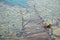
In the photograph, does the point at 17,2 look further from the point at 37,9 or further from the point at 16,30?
the point at 16,30

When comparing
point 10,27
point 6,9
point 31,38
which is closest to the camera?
point 31,38

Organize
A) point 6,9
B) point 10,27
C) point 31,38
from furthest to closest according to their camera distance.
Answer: point 6,9 < point 10,27 < point 31,38

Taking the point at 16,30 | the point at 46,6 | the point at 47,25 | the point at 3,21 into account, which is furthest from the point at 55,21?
the point at 3,21

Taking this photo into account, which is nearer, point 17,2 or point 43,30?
point 43,30

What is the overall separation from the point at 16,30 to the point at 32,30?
0.20 metres

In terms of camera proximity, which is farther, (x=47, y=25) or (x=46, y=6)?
(x=46, y=6)

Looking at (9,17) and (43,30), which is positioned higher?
(9,17)

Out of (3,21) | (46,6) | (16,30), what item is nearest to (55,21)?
(46,6)

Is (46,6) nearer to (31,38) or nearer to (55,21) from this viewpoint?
(55,21)

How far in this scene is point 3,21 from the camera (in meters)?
2.03

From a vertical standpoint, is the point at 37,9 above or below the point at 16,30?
above

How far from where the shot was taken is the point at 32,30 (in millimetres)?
1938

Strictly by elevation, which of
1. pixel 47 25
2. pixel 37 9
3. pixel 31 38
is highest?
pixel 37 9

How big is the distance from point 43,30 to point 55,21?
0.22 meters
